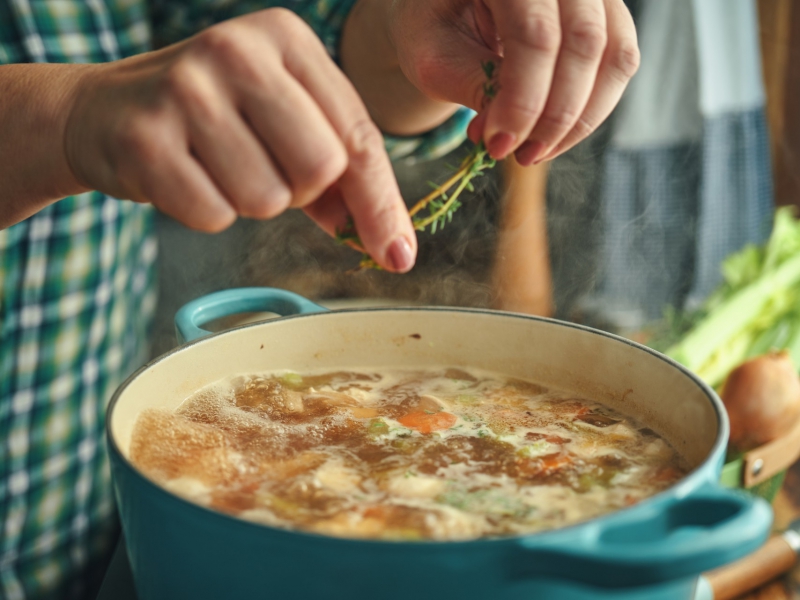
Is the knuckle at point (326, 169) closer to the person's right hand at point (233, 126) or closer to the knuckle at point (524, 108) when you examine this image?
the person's right hand at point (233, 126)

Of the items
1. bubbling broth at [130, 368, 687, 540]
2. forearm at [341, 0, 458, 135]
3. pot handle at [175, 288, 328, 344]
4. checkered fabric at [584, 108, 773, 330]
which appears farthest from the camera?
checkered fabric at [584, 108, 773, 330]

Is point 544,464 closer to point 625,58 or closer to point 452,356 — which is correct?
point 452,356

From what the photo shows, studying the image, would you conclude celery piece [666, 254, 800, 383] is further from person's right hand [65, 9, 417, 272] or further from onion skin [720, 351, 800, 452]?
person's right hand [65, 9, 417, 272]

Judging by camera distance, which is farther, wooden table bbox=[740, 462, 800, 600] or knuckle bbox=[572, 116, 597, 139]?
wooden table bbox=[740, 462, 800, 600]

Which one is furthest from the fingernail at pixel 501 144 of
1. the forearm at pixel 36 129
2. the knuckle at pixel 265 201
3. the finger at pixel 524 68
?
the forearm at pixel 36 129

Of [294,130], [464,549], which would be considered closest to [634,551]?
[464,549]

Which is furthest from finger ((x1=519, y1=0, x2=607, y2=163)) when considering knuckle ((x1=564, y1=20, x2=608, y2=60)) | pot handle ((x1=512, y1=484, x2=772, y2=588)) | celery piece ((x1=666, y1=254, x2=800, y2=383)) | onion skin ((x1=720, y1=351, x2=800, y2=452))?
celery piece ((x1=666, y1=254, x2=800, y2=383))

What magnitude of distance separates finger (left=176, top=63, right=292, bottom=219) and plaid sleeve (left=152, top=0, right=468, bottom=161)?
3.02 ft

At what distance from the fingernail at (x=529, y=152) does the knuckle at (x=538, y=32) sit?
0.13 m

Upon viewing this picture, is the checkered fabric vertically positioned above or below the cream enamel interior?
below

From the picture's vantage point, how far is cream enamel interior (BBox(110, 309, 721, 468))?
92 cm

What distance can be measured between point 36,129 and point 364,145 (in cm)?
37

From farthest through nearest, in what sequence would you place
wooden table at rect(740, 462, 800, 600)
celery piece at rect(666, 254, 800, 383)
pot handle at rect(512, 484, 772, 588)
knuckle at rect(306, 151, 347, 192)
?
celery piece at rect(666, 254, 800, 383)
wooden table at rect(740, 462, 800, 600)
knuckle at rect(306, 151, 347, 192)
pot handle at rect(512, 484, 772, 588)

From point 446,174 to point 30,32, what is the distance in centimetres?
183
